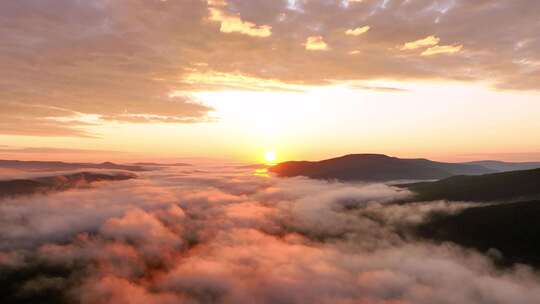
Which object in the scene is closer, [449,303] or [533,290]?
[533,290]

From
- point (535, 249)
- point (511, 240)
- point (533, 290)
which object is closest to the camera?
point (533, 290)

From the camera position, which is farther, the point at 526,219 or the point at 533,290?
the point at 526,219

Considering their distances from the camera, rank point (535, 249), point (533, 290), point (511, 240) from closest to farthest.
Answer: point (533, 290)
point (535, 249)
point (511, 240)

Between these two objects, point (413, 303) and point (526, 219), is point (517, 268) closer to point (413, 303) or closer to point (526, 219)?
point (526, 219)

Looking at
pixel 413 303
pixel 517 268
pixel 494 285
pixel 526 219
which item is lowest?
pixel 413 303

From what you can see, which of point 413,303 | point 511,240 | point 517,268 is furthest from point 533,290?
point 413,303

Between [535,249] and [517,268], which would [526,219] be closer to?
[535,249]

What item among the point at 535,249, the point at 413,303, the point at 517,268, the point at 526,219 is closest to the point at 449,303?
the point at 413,303

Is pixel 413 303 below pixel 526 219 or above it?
below

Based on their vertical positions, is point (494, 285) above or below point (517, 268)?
below
